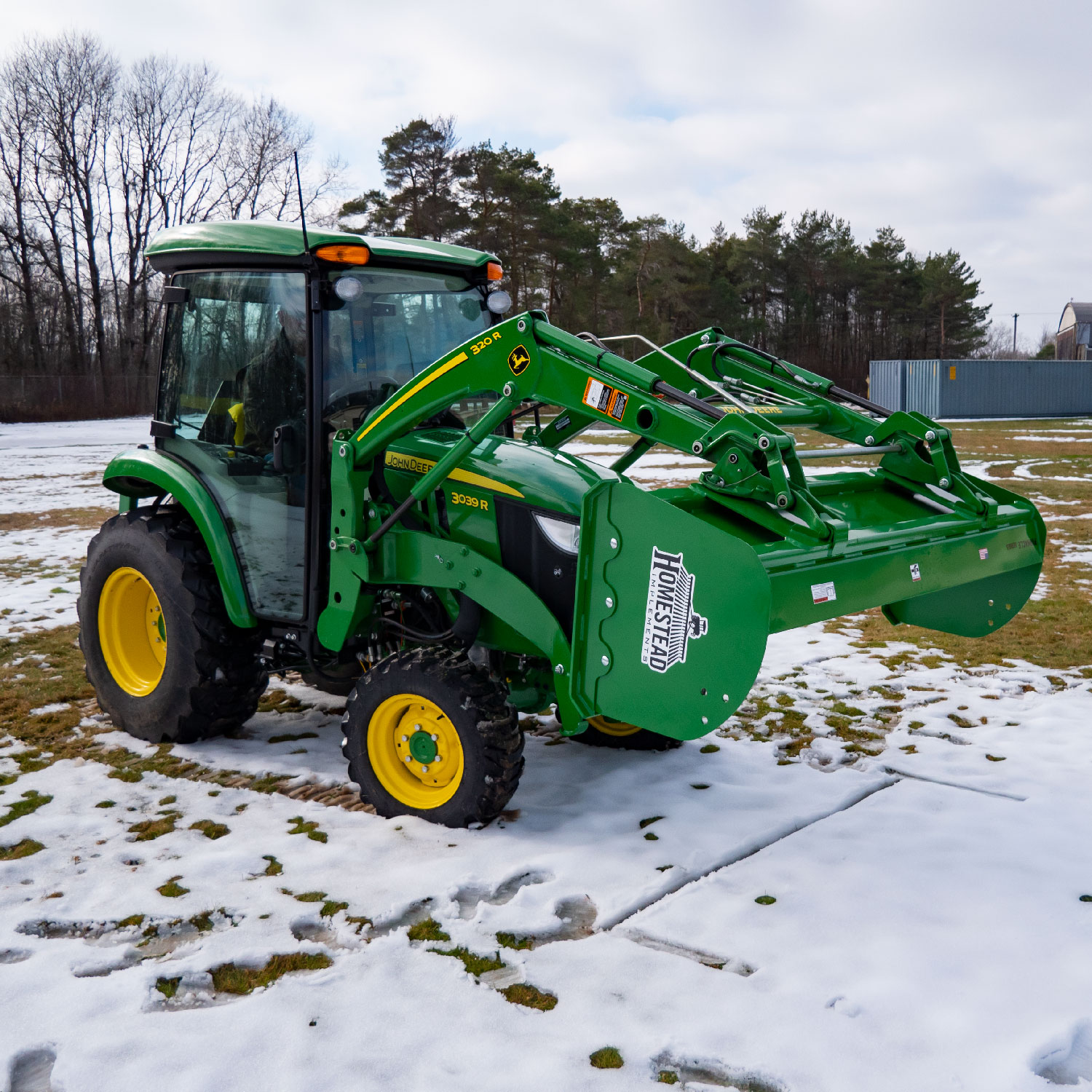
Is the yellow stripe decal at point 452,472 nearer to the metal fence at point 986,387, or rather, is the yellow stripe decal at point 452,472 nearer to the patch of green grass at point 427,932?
the patch of green grass at point 427,932

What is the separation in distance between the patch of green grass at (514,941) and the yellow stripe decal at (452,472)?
1.62 meters

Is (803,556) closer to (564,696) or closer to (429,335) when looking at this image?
(564,696)

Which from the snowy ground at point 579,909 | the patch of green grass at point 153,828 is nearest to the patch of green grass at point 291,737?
the snowy ground at point 579,909

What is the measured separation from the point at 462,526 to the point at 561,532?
1.52 feet

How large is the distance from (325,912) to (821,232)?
54.0 meters

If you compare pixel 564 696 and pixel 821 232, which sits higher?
pixel 821 232

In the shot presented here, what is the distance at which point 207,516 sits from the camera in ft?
15.2

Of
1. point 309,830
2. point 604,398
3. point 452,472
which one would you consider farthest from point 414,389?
point 309,830

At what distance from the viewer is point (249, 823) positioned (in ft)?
13.4

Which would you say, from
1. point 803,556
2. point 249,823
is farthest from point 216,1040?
point 803,556

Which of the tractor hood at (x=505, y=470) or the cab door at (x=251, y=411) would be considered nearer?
the tractor hood at (x=505, y=470)

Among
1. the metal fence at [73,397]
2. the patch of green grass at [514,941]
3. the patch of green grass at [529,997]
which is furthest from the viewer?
the metal fence at [73,397]

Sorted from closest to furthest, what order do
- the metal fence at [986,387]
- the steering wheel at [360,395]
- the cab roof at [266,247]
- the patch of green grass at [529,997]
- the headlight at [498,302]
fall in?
the patch of green grass at [529,997] → the cab roof at [266,247] → the steering wheel at [360,395] → the headlight at [498,302] → the metal fence at [986,387]

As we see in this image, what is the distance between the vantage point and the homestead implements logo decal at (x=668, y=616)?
336 cm
